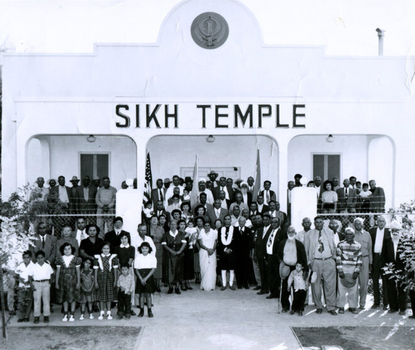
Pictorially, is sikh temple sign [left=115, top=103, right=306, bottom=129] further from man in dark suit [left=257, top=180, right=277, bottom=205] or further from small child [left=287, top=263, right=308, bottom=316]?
small child [left=287, top=263, right=308, bottom=316]

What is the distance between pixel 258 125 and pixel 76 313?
20.0 ft

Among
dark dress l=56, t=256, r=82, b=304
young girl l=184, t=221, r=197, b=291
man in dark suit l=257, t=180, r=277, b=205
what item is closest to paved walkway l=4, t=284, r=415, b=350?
dark dress l=56, t=256, r=82, b=304

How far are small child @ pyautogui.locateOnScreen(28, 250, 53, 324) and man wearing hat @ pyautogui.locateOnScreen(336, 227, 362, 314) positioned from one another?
5253 millimetres

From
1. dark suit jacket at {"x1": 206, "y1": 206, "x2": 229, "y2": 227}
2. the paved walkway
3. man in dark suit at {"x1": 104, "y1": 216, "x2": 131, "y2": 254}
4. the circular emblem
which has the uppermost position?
the circular emblem

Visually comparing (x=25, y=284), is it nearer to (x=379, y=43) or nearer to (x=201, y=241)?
(x=201, y=241)

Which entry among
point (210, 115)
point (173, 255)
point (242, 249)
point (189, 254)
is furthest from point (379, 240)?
point (210, 115)

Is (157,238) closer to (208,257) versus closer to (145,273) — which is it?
(208,257)

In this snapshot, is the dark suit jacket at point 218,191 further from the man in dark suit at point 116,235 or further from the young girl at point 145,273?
the young girl at point 145,273

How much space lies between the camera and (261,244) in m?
11.1

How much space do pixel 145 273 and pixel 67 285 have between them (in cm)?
138

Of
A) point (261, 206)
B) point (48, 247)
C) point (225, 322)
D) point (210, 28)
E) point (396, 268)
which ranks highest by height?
point (210, 28)

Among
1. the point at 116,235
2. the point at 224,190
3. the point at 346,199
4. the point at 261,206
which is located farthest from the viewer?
the point at 346,199

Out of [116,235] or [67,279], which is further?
[116,235]

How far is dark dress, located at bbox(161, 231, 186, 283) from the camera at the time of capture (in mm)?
11078
